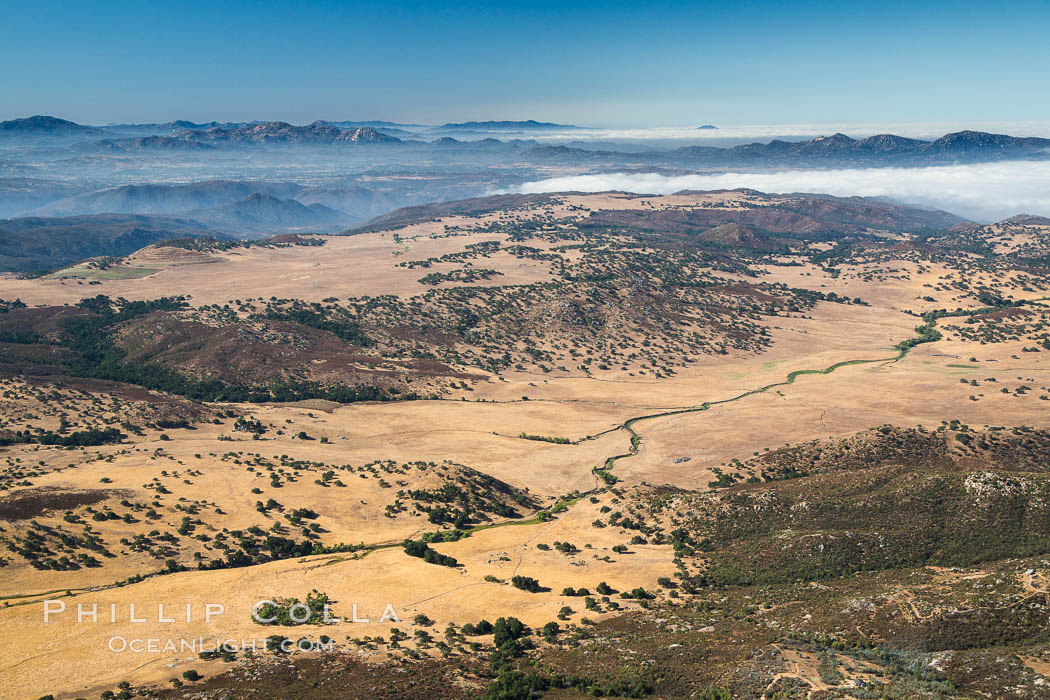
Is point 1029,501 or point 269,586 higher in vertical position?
point 1029,501

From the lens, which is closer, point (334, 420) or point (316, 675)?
point (316, 675)

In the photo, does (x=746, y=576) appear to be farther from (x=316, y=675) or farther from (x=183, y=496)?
(x=183, y=496)

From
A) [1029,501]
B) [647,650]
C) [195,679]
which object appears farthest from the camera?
[1029,501]

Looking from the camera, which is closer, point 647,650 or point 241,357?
point 647,650

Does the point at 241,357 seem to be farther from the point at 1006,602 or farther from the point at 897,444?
the point at 1006,602

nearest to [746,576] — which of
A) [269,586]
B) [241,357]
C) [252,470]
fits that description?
[269,586]

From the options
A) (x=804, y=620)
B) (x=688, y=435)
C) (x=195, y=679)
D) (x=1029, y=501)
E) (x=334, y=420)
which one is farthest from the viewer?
(x=334, y=420)

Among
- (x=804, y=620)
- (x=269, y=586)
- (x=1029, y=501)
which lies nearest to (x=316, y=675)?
(x=269, y=586)

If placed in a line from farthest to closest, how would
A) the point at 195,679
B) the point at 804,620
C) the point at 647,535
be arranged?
the point at 647,535 < the point at 804,620 < the point at 195,679

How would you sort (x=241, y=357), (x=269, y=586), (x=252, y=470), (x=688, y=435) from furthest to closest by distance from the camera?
1. (x=241, y=357)
2. (x=688, y=435)
3. (x=252, y=470)
4. (x=269, y=586)
